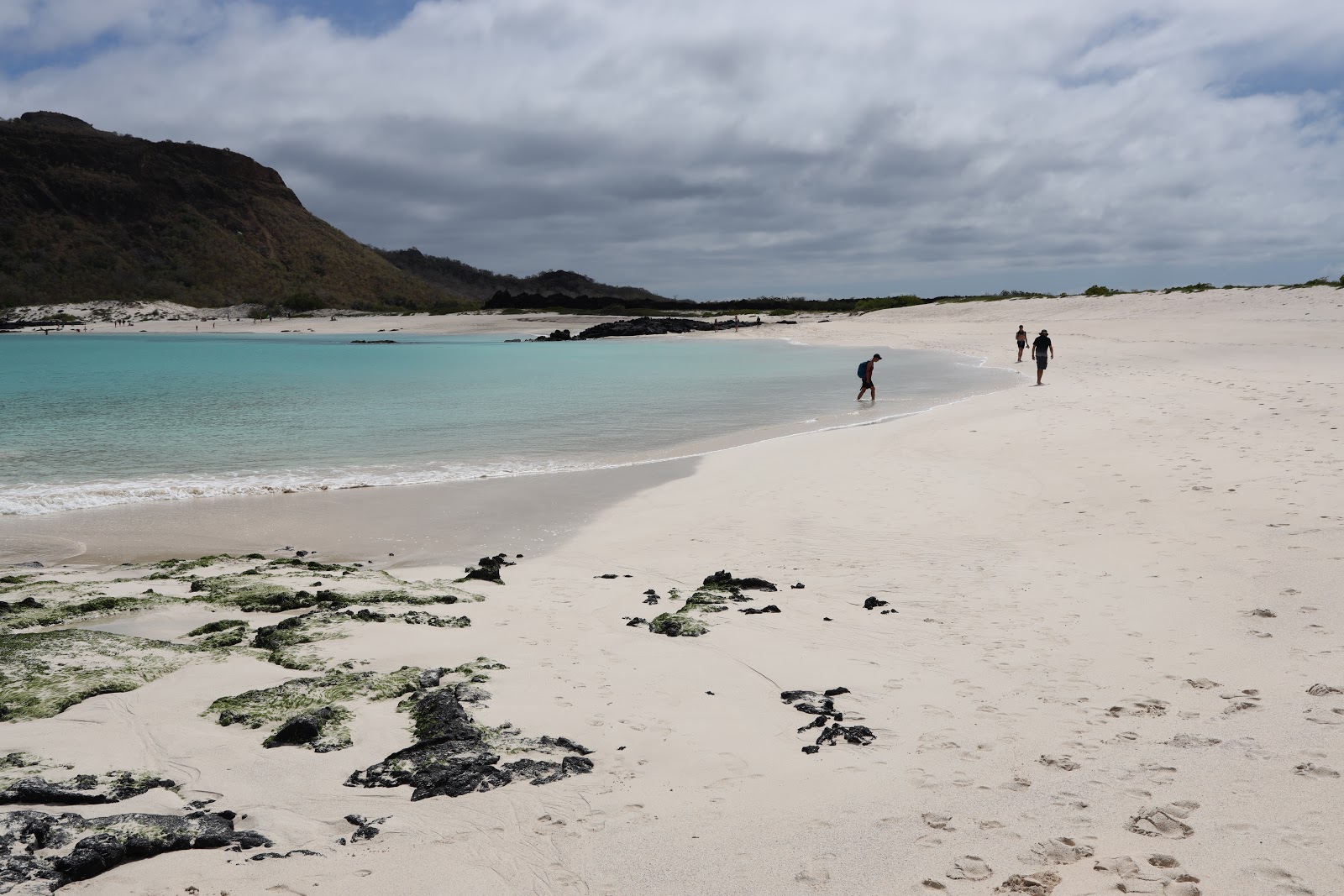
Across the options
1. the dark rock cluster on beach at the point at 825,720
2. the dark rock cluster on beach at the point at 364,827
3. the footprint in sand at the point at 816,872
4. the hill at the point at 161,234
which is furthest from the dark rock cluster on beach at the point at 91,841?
the hill at the point at 161,234

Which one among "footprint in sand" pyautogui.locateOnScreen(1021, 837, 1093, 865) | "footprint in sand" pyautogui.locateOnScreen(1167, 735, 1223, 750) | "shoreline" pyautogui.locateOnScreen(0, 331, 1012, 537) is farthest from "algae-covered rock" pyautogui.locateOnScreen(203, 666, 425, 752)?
"shoreline" pyautogui.locateOnScreen(0, 331, 1012, 537)

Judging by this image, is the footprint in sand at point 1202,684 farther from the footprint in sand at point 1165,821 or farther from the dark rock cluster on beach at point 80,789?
the dark rock cluster on beach at point 80,789

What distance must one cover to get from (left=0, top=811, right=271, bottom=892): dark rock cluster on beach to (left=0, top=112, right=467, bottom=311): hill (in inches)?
4751

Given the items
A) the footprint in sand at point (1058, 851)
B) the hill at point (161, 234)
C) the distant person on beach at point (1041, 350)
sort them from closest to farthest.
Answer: the footprint in sand at point (1058, 851) → the distant person on beach at point (1041, 350) → the hill at point (161, 234)

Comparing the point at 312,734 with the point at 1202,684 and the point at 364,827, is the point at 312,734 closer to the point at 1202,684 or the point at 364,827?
the point at 364,827

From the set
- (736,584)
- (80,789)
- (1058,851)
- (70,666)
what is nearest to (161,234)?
(70,666)

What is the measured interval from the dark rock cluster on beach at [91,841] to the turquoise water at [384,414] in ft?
29.8

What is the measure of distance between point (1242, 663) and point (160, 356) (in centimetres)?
5673

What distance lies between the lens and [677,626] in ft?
20.1

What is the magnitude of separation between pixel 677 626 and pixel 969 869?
318 cm

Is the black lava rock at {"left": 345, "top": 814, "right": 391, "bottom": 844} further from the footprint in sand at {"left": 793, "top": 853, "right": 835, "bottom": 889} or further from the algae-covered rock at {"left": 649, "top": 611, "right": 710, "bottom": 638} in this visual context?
the algae-covered rock at {"left": 649, "top": 611, "right": 710, "bottom": 638}

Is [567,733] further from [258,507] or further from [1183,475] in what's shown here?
[1183,475]

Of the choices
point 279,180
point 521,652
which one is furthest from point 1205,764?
point 279,180

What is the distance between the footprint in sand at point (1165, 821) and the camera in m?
3.29
